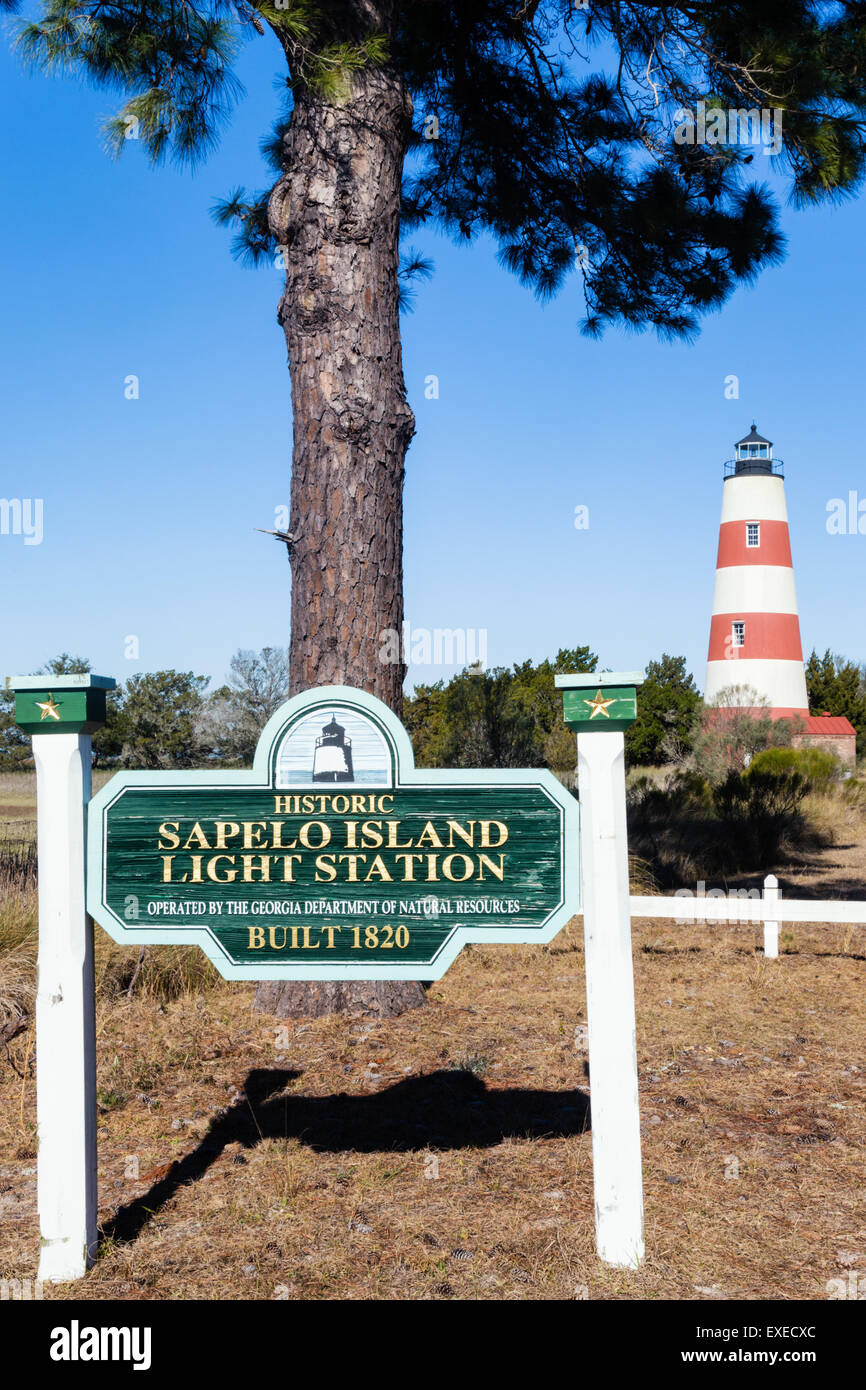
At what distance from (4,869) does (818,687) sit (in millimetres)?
39675

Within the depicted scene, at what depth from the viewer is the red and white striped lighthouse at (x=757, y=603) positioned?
32.9 metres

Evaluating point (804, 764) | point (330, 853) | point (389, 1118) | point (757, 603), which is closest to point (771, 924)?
point (389, 1118)

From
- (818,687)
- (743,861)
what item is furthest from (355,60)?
(818,687)

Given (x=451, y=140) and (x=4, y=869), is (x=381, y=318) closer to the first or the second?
(x=451, y=140)

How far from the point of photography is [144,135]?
7812 mm

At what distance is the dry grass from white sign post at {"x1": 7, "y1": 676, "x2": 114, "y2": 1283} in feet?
0.72

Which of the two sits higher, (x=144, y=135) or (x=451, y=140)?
(x=451, y=140)

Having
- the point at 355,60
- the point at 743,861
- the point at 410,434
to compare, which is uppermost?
the point at 355,60

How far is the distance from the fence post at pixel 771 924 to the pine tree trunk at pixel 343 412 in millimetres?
3130

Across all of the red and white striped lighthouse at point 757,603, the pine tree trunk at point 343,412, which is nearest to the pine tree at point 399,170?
the pine tree trunk at point 343,412

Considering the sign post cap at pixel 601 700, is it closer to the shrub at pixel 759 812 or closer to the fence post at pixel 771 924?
the fence post at pixel 771 924

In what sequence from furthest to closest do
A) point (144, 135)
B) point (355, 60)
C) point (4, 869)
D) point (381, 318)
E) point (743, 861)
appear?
point (743, 861) < point (4, 869) < point (144, 135) < point (381, 318) < point (355, 60)

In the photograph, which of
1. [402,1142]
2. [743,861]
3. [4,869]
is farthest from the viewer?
[743,861]

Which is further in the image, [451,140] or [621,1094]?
[451,140]
